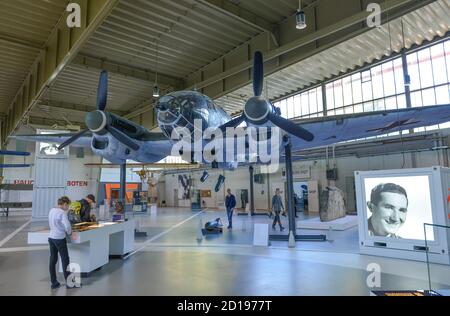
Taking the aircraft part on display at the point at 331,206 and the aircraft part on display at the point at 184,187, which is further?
the aircraft part on display at the point at 184,187

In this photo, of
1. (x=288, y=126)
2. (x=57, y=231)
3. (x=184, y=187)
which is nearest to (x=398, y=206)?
(x=288, y=126)

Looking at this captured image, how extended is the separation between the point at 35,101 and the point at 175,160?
24607 millimetres

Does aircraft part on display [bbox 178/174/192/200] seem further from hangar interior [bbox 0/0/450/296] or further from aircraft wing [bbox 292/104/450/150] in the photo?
aircraft wing [bbox 292/104/450/150]

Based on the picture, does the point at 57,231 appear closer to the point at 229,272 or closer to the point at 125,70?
the point at 229,272

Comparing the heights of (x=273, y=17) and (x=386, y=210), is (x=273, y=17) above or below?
above

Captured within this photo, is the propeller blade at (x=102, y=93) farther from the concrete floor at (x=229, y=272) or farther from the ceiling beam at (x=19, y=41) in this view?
the ceiling beam at (x=19, y=41)

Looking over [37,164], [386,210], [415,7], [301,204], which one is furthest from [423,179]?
[37,164]

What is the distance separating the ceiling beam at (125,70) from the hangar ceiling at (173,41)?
4 cm

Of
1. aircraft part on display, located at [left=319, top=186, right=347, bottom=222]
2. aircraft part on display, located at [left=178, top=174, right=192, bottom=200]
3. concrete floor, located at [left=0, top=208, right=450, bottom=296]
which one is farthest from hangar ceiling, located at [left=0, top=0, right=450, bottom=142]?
aircraft part on display, located at [left=178, top=174, right=192, bottom=200]

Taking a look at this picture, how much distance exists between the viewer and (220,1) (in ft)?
29.3

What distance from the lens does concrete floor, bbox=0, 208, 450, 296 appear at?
16.9ft

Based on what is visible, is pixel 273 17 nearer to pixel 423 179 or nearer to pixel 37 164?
pixel 423 179

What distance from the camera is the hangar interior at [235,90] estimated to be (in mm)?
6152

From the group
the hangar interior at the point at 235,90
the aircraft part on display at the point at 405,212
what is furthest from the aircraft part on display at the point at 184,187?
the aircraft part on display at the point at 405,212
